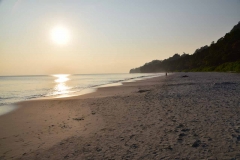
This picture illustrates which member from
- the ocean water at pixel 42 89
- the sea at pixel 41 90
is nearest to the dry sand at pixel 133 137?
the sea at pixel 41 90

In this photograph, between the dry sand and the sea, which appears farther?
the sea

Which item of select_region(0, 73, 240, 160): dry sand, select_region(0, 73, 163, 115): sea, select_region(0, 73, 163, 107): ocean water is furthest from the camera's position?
select_region(0, 73, 163, 107): ocean water

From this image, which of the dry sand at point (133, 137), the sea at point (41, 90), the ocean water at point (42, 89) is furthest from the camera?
the ocean water at point (42, 89)

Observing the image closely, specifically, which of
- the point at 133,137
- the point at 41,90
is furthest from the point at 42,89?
the point at 133,137

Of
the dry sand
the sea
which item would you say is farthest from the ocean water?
the dry sand

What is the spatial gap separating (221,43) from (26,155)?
106 m

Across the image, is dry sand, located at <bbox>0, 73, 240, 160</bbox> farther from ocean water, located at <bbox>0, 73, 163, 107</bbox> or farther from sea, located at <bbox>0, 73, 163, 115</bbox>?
ocean water, located at <bbox>0, 73, 163, 107</bbox>

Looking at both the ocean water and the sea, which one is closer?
the sea

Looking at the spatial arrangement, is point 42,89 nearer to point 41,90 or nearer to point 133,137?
point 41,90

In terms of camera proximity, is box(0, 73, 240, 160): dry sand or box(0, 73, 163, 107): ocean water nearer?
box(0, 73, 240, 160): dry sand

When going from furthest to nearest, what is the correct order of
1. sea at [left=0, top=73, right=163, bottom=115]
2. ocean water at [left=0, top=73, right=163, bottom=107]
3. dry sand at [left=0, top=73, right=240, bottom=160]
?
ocean water at [left=0, top=73, right=163, bottom=107], sea at [left=0, top=73, right=163, bottom=115], dry sand at [left=0, top=73, right=240, bottom=160]

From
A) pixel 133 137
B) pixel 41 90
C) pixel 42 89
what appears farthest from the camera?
pixel 42 89

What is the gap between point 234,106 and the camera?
977cm

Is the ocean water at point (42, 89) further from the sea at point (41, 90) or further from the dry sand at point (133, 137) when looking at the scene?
the dry sand at point (133, 137)
